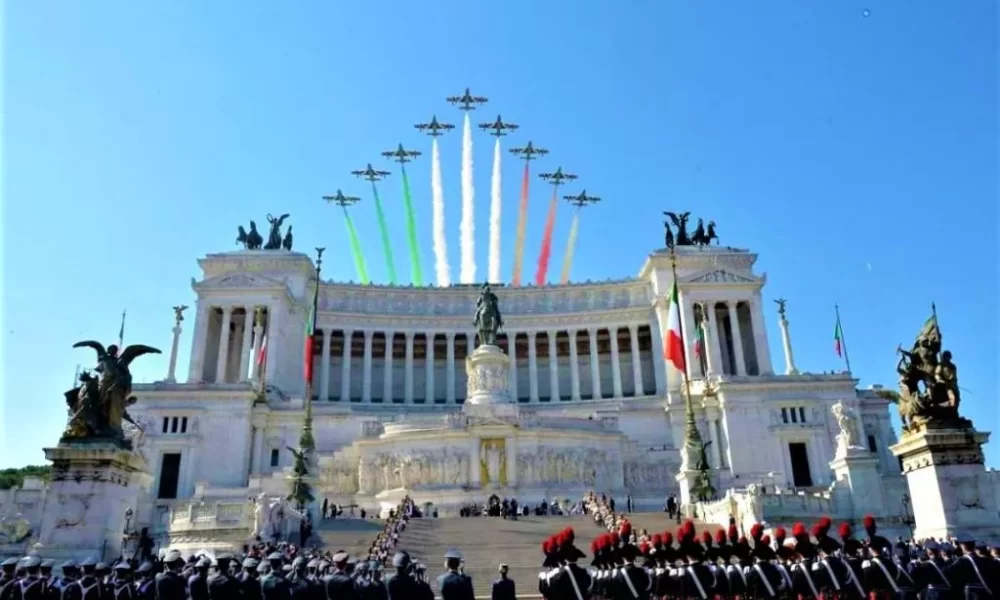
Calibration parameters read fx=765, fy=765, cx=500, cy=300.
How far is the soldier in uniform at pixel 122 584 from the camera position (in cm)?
1382

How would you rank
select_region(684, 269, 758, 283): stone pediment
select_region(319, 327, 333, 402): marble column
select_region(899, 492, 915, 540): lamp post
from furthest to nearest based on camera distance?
select_region(319, 327, 333, 402): marble column, select_region(684, 269, 758, 283): stone pediment, select_region(899, 492, 915, 540): lamp post

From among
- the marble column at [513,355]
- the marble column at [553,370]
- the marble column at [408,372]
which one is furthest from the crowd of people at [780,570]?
the marble column at [513,355]

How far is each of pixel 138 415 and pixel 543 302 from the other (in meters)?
43.1

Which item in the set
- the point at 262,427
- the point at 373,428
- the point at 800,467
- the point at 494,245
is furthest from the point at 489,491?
the point at 494,245

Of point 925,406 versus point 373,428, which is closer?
point 925,406

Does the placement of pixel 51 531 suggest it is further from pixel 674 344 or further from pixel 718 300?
pixel 718 300

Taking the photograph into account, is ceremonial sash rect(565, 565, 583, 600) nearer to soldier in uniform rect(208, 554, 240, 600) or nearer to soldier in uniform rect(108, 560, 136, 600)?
soldier in uniform rect(208, 554, 240, 600)

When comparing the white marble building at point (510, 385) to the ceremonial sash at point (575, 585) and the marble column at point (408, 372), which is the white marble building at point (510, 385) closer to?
the marble column at point (408, 372)

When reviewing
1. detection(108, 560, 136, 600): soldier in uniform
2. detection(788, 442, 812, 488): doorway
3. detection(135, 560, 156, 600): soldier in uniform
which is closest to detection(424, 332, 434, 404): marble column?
detection(788, 442, 812, 488): doorway

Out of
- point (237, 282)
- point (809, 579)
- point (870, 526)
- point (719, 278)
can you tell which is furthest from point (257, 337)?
point (870, 526)

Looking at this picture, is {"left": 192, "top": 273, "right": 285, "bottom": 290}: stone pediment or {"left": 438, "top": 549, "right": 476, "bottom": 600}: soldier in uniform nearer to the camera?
{"left": 438, "top": 549, "right": 476, "bottom": 600}: soldier in uniform

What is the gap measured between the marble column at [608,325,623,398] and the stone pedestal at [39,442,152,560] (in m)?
62.7

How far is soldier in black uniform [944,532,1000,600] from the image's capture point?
13.9 m

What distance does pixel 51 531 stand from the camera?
1920 centimetres
